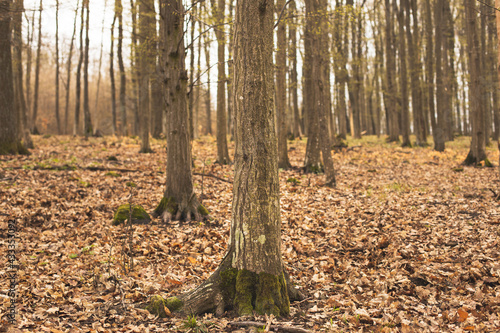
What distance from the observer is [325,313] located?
12.4 ft

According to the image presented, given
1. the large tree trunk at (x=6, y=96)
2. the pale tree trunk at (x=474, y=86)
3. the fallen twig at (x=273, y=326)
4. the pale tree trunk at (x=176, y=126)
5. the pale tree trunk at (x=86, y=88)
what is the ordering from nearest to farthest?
the fallen twig at (x=273, y=326) < the pale tree trunk at (x=176, y=126) < the large tree trunk at (x=6, y=96) < the pale tree trunk at (x=474, y=86) < the pale tree trunk at (x=86, y=88)

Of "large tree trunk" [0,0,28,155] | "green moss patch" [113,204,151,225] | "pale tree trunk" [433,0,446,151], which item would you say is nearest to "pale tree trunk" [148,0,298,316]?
"green moss patch" [113,204,151,225]

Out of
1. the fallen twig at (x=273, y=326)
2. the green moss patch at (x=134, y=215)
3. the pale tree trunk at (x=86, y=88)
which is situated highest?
the pale tree trunk at (x=86, y=88)

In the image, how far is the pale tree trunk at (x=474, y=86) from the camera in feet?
42.1

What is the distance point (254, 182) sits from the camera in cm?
361

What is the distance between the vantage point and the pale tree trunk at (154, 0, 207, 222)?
7035 millimetres

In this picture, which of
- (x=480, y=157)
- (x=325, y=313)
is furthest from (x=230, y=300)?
(x=480, y=157)

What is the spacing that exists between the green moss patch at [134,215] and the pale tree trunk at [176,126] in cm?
32

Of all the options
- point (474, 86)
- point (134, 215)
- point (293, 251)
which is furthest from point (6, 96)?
point (474, 86)

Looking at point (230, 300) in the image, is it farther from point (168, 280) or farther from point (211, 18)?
point (211, 18)

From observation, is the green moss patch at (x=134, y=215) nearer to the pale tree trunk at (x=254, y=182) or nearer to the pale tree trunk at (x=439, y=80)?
the pale tree trunk at (x=254, y=182)

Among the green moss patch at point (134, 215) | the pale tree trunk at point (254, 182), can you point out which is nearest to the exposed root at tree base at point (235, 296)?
the pale tree trunk at point (254, 182)

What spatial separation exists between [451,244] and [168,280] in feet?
14.9

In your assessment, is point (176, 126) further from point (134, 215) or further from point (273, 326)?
point (273, 326)
